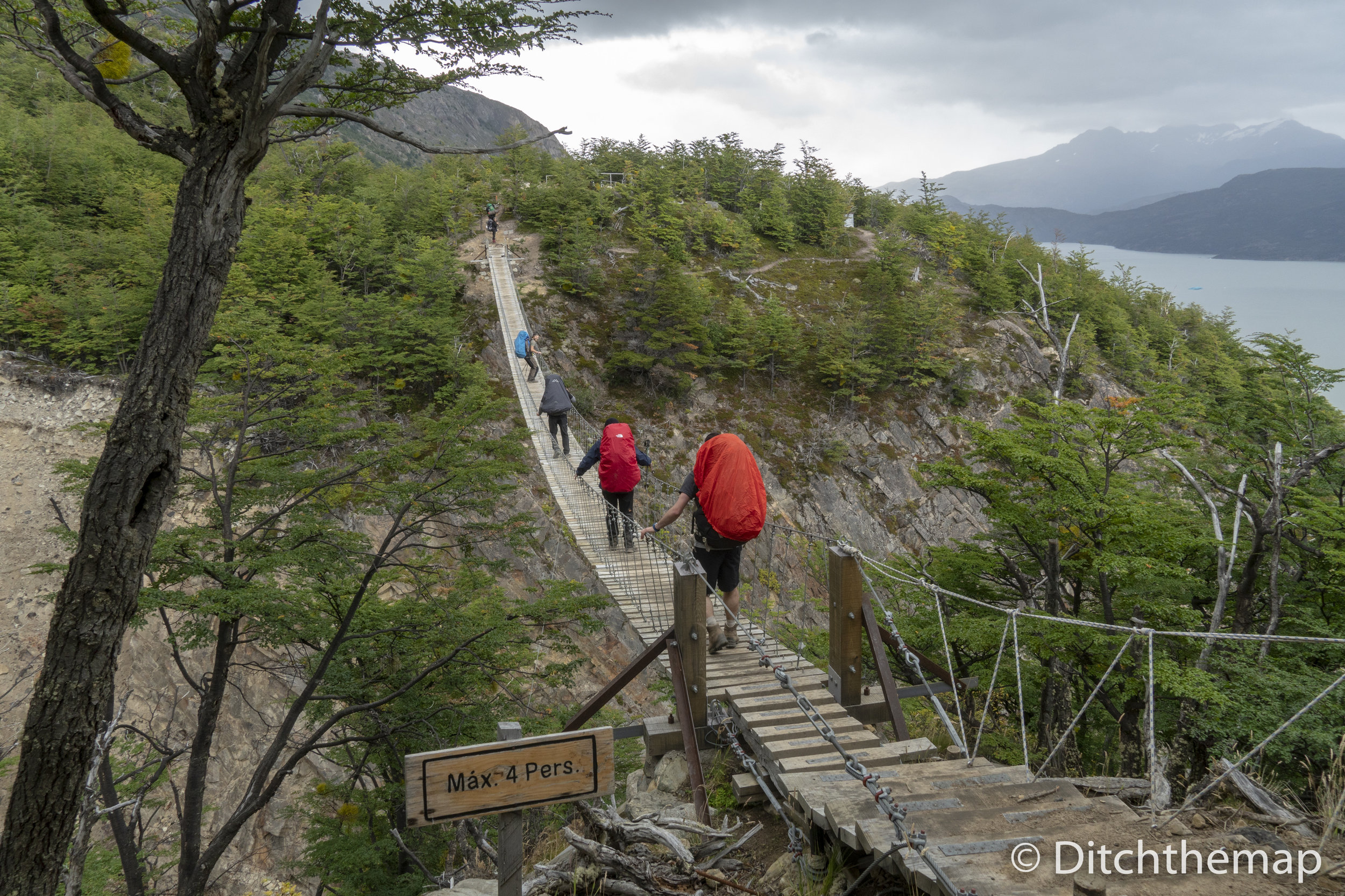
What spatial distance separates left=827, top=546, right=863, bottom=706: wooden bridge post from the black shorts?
801 millimetres

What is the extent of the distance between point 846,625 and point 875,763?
878mm

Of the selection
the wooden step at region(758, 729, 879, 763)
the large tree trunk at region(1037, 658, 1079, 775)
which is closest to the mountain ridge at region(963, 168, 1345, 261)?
the large tree trunk at region(1037, 658, 1079, 775)

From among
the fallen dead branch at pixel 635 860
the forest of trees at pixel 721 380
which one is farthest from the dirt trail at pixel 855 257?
the fallen dead branch at pixel 635 860

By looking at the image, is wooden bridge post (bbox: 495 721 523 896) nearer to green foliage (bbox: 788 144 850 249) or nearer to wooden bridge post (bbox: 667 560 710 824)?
wooden bridge post (bbox: 667 560 710 824)

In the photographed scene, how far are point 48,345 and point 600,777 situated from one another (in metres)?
14.5

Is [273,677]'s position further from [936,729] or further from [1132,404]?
[1132,404]

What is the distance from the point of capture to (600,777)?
204 cm

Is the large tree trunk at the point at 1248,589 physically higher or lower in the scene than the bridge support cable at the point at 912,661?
lower

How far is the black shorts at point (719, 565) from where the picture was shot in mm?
4547

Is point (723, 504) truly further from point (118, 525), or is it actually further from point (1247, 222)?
point (1247, 222)

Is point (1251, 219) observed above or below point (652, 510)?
above

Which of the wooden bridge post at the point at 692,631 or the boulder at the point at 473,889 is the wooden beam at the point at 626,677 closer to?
the wooden bridge post at the point at 692,631

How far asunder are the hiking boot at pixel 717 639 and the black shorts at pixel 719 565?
0.35 metres

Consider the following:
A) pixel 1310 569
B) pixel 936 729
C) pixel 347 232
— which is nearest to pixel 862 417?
pixel 1310 569
